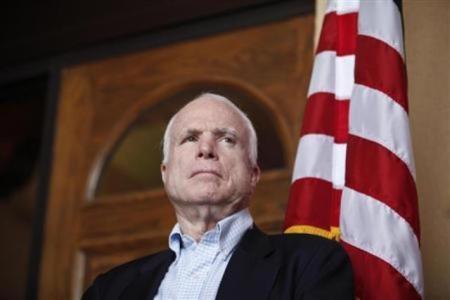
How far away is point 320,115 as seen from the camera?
9.42ft

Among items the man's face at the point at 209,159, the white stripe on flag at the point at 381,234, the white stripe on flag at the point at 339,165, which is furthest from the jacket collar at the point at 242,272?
the white stripe on flag at the point at 339,165

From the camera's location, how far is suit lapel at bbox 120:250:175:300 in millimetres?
2409

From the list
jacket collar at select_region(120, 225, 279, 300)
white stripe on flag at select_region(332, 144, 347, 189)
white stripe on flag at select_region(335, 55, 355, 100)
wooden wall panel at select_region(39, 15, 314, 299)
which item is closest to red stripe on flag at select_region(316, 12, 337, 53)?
white stripe on flag at select_region(335, 55, 355, 100)

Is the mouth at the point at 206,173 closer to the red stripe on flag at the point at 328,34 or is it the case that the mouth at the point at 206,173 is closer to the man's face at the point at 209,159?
the man's face at the point at 209,159

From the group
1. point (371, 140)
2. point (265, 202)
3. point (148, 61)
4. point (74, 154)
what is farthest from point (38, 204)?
point (371, 140)

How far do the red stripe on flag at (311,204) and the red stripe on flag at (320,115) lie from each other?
0.52 feet

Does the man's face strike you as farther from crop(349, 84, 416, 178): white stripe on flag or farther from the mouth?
crop(349, 84, 416, 178): white stripe on flag

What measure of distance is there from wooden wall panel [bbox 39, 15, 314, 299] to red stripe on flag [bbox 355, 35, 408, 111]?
871 mm

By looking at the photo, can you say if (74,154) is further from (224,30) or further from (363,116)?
(363,116)

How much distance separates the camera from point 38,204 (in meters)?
4.02

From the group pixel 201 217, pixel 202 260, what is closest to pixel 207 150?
pixel 201 217

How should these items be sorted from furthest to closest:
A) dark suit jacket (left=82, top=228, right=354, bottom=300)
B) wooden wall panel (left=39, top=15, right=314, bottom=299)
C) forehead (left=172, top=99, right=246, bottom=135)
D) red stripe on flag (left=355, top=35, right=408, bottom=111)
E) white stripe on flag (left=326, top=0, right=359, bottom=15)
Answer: wooden wall panel (left=39, top=15, right=314, bottom=299) < white stripe on flag (left=326, top=0, right=359, bottom=15) < red stripe on flag (left=355, top=35, right=408, bottom=111) < forehead (left=172, top=99, right=246, bottom=135) < dark suit jacket (left=82, top=228, right=354, bottom=300)

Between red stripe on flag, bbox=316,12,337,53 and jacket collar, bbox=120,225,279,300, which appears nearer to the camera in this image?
jacket collar, bbox=120,225,279,300

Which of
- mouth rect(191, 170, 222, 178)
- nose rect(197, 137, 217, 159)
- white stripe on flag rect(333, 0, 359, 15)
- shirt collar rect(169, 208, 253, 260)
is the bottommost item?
shirt collar rect(169, 208, 253, 260)
